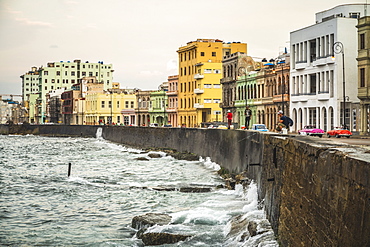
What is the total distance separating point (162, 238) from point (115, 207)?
8.37 metres

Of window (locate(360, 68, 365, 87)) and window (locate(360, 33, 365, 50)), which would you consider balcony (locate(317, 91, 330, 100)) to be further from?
window (locate(360, 33, 365, 50))

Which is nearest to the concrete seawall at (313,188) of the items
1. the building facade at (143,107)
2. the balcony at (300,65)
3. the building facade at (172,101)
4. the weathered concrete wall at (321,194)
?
the weathered concrete wall at (321,194)

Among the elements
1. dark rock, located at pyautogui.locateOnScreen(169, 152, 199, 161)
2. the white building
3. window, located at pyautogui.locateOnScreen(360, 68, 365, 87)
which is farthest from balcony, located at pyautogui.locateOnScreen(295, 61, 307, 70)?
dark rock, located at pyautogui.locateOnScreen(169, 152, 199, 161)

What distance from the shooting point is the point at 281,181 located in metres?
16.5

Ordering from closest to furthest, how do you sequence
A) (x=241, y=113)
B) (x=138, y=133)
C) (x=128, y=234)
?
(x=128, y=234), (x=138, y=133), (x=241, y=113)

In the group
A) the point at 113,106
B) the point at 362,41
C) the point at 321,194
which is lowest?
the point at 321,194

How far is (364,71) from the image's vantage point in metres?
54.8

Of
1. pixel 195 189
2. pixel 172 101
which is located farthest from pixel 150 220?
pixel 172 101

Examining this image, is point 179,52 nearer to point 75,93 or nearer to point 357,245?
point 75,93

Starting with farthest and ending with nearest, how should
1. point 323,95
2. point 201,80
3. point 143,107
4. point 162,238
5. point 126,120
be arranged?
point 126,120, point 143,107, point 201,80, point 323,95, point 162,238

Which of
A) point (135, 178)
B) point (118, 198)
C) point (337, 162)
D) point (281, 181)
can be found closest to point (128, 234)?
point (281, 181)

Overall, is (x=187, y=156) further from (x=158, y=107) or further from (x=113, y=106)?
(x=113, y=106)

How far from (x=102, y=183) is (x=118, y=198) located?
23.6 ft

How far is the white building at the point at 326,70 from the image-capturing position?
60125 millimetres
